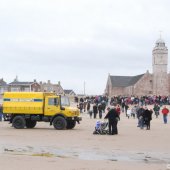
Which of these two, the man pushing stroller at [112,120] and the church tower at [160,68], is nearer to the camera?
the man pushing stroller at [112,120]

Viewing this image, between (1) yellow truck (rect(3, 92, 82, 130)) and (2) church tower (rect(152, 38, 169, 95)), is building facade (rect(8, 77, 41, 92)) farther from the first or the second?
(1) yellow truck (rect(3, 92, 82, 130))

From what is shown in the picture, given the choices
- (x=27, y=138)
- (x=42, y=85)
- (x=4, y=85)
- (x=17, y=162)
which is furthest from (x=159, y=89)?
(x=17, y=162)

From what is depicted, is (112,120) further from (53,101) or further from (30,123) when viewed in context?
(30,123)

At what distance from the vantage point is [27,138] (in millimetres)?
22734

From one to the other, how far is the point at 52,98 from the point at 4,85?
8987 centimetres

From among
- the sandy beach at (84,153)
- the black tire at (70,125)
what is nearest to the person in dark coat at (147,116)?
the black tire at (70,125)

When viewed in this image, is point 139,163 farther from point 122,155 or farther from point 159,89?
point 159,89

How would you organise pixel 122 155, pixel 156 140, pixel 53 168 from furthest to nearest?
pixel 156 140 < pixel 122 155 < pixel 53 168

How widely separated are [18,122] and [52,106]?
93.3 inches

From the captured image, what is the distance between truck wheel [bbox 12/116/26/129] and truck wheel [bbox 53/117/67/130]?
2005 millimetres

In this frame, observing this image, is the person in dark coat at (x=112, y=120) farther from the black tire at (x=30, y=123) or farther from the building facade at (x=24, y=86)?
the building facade at (x=24, y=86)

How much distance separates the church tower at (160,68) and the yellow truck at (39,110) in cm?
9560

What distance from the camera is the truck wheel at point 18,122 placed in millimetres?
30062

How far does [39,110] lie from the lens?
3022 cm
